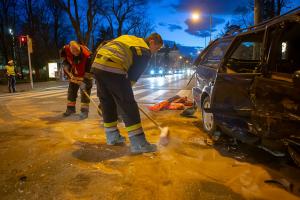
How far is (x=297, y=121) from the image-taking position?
108 inches

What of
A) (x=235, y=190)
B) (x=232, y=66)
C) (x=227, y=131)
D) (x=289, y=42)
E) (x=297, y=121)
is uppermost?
(x=289, y=42)

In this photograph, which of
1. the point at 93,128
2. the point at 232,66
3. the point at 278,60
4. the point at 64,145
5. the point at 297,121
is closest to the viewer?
the point at 297,121

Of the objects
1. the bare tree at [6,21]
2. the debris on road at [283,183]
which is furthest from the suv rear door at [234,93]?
the bare tree at [6,21]

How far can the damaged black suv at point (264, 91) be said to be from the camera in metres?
2.86

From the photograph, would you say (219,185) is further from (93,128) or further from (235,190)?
(93,128)

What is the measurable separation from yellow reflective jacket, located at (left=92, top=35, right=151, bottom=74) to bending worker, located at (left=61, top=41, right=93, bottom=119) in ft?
7.69

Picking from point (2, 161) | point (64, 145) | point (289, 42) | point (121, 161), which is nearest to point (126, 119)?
point (121, 161)

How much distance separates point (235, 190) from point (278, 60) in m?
1.58

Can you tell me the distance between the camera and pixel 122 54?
3.94m

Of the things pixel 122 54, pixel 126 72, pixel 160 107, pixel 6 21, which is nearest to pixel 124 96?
pixel 126 72

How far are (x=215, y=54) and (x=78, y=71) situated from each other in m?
2.94

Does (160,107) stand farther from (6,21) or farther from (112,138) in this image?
(6,21)

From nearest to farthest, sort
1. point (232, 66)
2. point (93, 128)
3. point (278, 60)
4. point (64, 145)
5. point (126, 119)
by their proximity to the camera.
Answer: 1. point (278, 60)
2. point (126, 119)
3. point (64, 145)
4. point (232, 66)
5. point (93, 128)

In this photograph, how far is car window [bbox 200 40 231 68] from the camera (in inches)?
184
